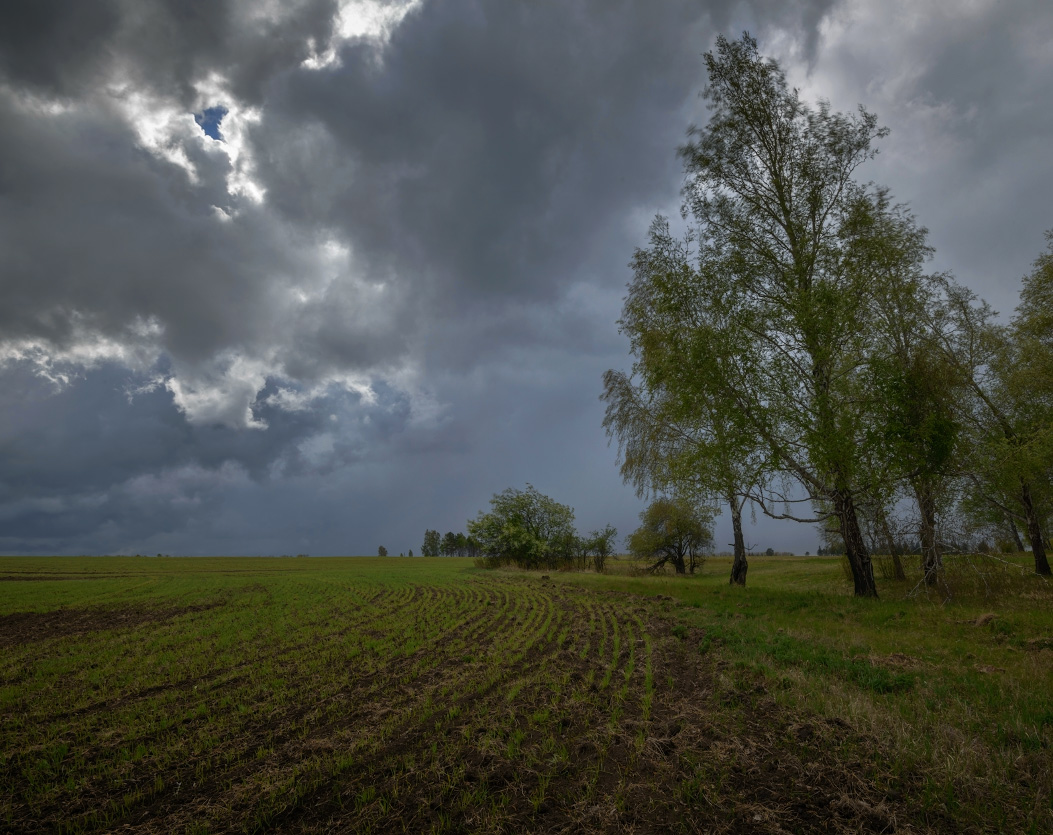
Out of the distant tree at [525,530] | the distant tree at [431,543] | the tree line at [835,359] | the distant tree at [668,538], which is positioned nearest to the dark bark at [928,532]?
the tree line at [835,359]

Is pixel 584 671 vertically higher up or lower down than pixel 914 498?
lower down

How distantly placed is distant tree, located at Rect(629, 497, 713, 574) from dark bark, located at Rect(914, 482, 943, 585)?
18780 millimetres

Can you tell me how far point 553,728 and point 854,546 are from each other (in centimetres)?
1524

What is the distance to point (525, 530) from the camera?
47.7 metres

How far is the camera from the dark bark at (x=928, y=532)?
46.4 feet

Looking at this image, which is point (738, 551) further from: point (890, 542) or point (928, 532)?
point (928, 532)

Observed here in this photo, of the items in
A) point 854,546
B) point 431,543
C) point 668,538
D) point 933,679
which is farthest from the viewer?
point 431,543

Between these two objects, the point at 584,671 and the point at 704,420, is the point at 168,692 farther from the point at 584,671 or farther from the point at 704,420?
the point at 704,420

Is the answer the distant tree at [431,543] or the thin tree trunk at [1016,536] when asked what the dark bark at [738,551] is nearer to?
the thin tree trunk at [1016,536]

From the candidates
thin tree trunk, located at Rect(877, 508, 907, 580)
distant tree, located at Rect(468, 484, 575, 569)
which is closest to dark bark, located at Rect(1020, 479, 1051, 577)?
thin tree trunk, located at Rect(877, 508, 907, 580)

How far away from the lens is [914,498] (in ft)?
54.8

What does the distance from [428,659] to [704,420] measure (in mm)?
12561

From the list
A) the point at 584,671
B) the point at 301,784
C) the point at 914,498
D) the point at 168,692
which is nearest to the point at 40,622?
the point at 168,692

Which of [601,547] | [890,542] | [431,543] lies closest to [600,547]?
[601,547]
